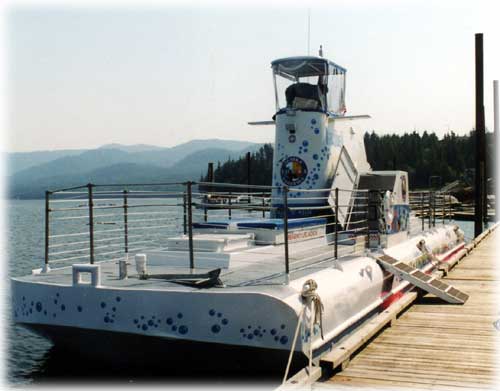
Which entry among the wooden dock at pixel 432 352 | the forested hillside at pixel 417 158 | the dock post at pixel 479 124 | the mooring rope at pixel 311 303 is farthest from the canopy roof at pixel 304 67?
the forested hillside at pixel 417 158

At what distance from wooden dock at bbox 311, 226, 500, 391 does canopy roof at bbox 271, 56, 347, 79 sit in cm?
543

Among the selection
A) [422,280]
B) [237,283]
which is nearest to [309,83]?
[422,280]

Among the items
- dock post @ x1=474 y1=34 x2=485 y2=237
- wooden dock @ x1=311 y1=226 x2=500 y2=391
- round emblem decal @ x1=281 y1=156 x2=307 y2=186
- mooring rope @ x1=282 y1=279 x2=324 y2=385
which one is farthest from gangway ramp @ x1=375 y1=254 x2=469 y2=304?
dock post @ x1=474 y1=34 x2=485 y2=237

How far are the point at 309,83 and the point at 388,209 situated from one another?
344cm

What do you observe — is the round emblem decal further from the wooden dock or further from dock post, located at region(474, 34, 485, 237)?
dock post, located at region(474, 34, 485, 237)

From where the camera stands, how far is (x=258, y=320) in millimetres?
6637

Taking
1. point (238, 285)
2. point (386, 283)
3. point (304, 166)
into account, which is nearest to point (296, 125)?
point (304, 166)

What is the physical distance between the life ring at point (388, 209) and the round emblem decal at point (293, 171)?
179cm

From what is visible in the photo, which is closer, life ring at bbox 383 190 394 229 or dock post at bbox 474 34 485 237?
life ring at bbox 383 190 394 229

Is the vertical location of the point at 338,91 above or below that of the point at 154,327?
above

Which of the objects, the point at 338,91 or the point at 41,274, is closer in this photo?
the point at 41,274

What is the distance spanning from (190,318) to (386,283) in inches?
171

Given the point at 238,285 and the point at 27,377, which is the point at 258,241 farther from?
the point at 27,377

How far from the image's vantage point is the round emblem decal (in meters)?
12.8
